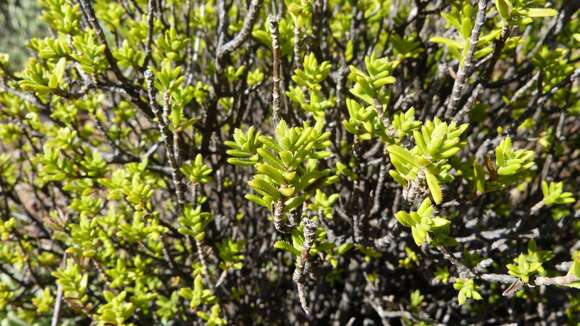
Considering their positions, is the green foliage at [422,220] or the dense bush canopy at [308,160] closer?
the green foliage at [422,220]

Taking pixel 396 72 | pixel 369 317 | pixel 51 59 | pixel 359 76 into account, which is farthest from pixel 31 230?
pixel 359 76

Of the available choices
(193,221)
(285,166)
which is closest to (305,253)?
(285,166)

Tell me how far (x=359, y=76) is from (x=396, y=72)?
0.89 meters

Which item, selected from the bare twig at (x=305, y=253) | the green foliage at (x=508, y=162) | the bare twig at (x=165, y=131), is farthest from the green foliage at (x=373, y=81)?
the bare twig at (x=165, y=131)

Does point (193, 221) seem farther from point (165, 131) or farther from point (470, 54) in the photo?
point (470, 54)

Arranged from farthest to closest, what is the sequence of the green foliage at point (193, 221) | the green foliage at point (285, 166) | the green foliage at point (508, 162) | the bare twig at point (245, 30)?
1. the green foliage at point (193, 221)
2. the bare twig at point (245, 30)
3. the green foliage at point (508, 162)
4. the green foliage at point (285, 166)

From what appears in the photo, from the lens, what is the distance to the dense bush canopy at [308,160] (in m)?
1.32

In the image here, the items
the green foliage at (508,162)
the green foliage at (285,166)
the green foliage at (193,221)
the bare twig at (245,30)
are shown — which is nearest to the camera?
the green foliage at (285,166)

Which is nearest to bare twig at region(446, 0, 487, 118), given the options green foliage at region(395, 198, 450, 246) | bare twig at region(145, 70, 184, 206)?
green foliage at region(395, 198, 450, 246)

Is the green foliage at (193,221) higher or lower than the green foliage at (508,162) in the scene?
lower

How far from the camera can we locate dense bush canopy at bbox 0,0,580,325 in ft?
4.33

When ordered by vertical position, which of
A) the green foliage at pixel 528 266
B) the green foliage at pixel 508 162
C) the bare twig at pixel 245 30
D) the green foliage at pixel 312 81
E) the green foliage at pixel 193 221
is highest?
the bare twig at pixel 245 30

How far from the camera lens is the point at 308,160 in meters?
1.50

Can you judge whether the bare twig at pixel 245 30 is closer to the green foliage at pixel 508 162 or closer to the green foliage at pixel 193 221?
the green foliage at pixel 193 221
